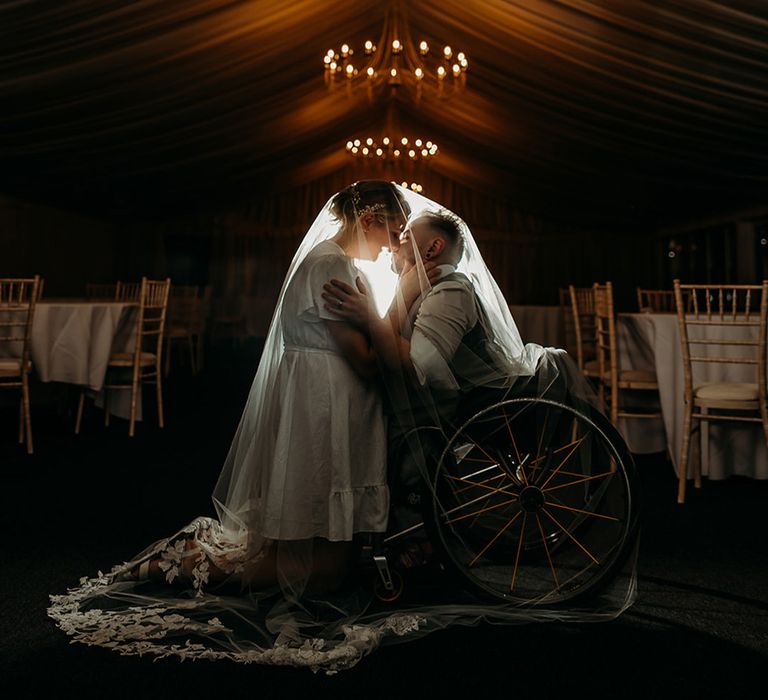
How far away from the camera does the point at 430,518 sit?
5.77 feet

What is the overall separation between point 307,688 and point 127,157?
23.9 feet

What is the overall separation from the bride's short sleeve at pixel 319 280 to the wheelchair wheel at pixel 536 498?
0.47 metres

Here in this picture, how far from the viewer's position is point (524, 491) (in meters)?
1.81

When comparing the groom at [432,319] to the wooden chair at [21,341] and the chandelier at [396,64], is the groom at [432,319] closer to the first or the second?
the wooden chair at [21,341]

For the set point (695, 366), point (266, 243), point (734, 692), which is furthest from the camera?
point (266, 243)

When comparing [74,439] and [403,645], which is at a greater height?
[74,439]

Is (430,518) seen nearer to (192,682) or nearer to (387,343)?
(387,343)

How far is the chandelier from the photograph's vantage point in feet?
20.9

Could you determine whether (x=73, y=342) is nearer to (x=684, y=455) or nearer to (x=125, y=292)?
(x=125, y=292)

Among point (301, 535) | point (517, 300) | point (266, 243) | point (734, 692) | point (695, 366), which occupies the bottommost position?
point (734, 692)

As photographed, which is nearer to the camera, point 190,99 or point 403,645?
point 403,645

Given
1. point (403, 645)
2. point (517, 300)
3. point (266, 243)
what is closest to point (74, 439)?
point (403, 645)

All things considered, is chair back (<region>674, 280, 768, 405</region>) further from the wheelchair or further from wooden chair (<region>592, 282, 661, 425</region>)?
the wheelchair

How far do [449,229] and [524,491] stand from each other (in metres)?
0.73
